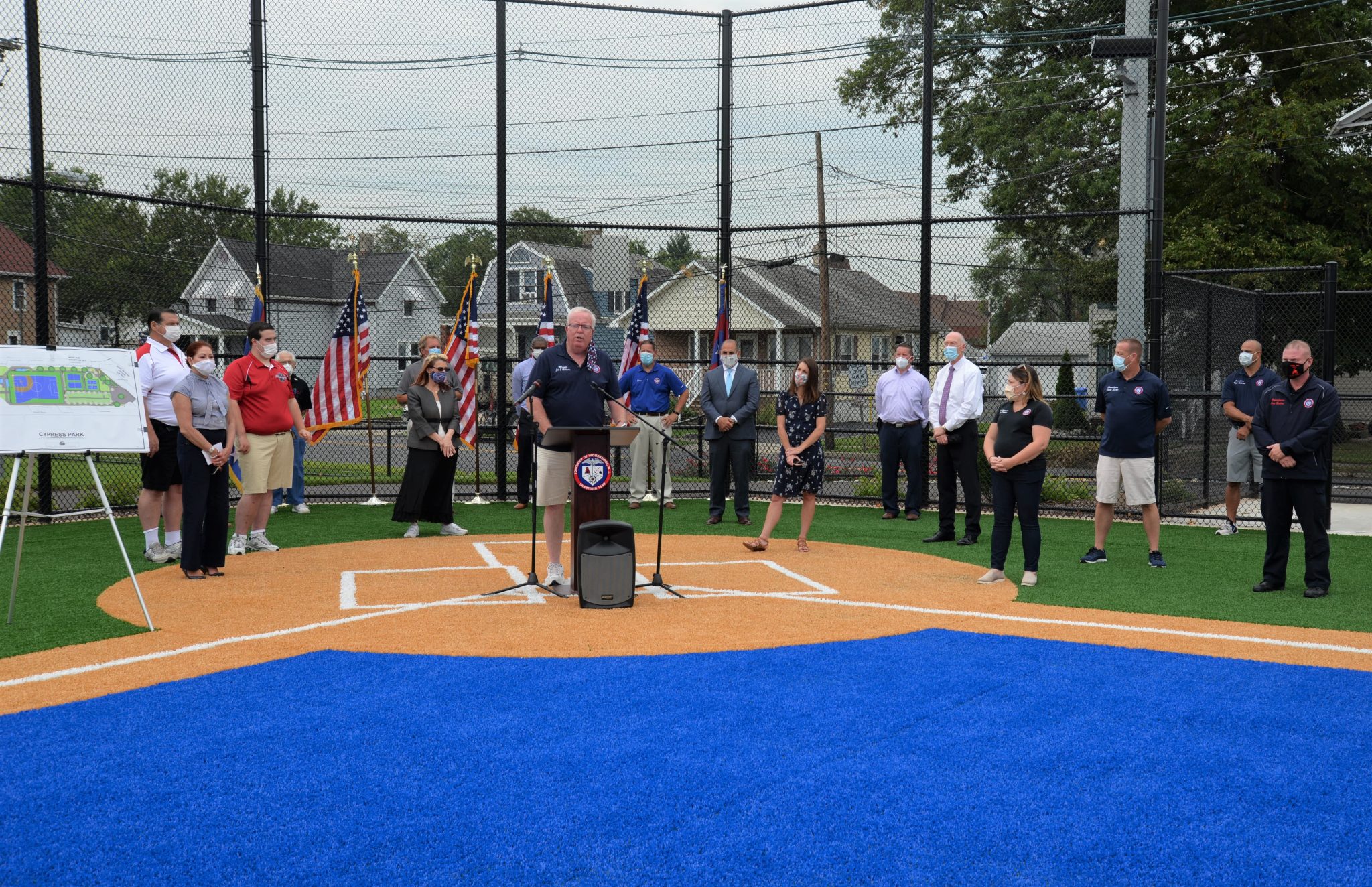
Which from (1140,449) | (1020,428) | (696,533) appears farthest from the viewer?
(696,533)

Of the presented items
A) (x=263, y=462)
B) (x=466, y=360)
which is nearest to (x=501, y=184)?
(x=466, y=360)

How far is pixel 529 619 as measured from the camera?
7469 millimetres

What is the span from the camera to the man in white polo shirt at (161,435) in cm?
929

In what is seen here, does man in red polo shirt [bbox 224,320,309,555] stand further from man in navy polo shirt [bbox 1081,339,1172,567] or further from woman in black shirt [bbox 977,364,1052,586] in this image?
man in navy polo shirt [bbox 1081,339,1172,567]

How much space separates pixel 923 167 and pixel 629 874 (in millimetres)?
12072

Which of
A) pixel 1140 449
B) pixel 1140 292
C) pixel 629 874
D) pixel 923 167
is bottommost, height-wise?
pixel 629 874

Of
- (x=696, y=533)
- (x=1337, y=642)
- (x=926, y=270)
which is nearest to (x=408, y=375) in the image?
(x=696, y=533)

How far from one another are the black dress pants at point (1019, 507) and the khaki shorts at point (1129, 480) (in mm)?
1372

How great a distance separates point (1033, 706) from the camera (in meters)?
5.41

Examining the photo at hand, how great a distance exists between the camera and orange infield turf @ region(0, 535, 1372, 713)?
21.0 ft

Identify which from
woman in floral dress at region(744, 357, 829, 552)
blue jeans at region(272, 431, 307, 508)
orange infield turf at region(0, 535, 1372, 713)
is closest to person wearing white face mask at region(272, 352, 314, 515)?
blue jeans at region(272, 431, 307, 508)

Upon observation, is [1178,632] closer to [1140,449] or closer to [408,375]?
[1140,449]

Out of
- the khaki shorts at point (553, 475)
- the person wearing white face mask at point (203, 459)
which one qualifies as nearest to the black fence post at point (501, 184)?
the person wearing white face mask at point (203, 459)

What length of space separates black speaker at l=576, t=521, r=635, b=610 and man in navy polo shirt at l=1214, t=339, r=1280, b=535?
711 cm
